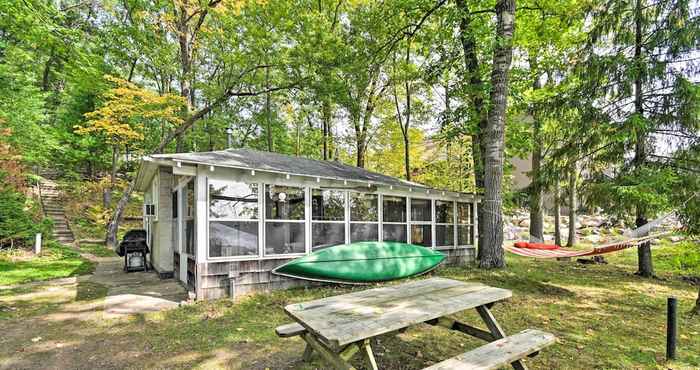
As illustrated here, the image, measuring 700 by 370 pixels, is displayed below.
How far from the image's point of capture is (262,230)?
237 inches

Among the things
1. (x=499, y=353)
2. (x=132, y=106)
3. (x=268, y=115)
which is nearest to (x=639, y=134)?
(x=499, y=353)

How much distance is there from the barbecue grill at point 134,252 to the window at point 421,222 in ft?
21.7

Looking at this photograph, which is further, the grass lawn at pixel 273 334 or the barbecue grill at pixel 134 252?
the barbecue grill at pixel 134 252

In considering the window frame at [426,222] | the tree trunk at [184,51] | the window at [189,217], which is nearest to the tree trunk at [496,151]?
the window frame at [426,222]

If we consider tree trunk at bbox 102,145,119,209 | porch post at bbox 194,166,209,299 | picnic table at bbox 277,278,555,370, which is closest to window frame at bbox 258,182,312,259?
porch post at bbox 194,166,209,299

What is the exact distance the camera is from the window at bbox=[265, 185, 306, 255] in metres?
6.16

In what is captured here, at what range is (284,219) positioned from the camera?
6348mm

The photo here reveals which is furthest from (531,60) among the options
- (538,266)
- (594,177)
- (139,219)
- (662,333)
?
(139,219)

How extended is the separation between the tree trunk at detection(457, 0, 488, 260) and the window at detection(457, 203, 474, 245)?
328 mm

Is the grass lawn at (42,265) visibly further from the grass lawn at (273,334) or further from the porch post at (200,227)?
the porch post at (200,227)

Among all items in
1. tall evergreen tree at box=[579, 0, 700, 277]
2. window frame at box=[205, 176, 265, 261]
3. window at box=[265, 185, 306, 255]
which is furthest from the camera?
tall evergreen tree at box=[579, 0, 700, 277]

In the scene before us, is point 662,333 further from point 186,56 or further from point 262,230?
point 186,56

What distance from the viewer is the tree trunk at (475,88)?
8.37 meters

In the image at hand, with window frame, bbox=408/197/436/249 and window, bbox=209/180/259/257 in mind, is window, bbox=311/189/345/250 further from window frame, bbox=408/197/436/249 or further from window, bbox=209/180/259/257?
window frame, bbox=408/197/436/249
